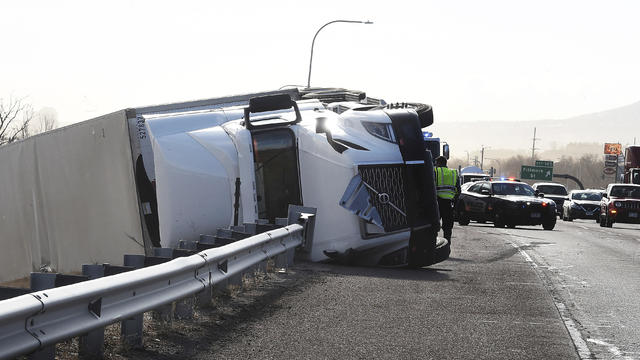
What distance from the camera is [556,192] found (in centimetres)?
4762

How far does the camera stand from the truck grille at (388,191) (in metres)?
12.1

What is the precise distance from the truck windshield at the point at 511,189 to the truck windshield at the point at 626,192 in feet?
25.4

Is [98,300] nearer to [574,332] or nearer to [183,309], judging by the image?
[183,309]

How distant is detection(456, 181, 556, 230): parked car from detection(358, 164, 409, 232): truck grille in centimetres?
1682

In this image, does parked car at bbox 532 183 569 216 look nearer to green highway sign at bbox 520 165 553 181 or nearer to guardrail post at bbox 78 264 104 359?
guardrail post at bbox 78 264 104 359

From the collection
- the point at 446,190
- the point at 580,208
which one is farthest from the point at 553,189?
the point at 446,190

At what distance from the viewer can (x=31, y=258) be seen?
16.5 meters

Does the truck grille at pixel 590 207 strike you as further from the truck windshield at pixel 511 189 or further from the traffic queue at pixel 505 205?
the truck windshield at pixel 511 189

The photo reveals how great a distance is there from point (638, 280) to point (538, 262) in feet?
8.35

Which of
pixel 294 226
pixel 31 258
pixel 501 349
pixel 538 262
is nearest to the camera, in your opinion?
pixel 501 349

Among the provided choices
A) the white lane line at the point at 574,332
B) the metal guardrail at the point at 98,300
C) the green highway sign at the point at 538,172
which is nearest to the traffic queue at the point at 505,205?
the white lane line at the point at 574,332

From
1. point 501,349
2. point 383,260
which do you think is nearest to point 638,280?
point 383,260

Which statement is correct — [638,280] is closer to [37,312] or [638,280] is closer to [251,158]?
[251,158]

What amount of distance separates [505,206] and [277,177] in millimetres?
17103
